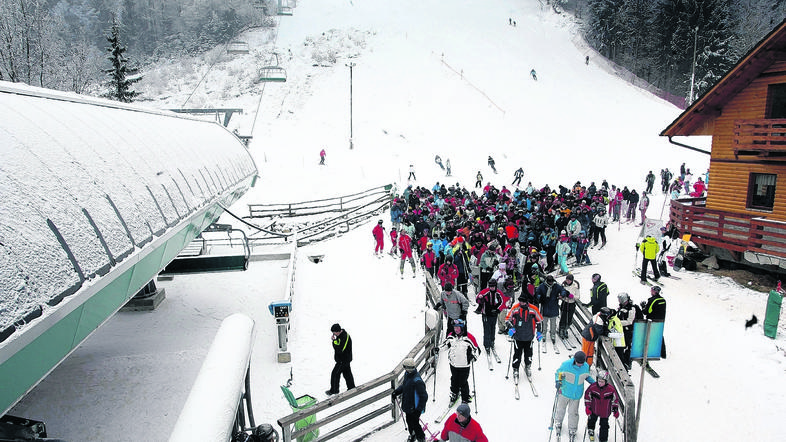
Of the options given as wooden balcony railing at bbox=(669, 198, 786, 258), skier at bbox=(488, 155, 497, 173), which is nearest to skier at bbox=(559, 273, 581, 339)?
wooden balcony railing at bbox=(669, 198, 786, 258)

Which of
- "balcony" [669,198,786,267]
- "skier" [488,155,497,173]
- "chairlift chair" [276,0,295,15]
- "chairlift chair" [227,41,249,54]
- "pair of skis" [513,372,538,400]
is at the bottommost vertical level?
"pair of skis" [513,372,538,400]

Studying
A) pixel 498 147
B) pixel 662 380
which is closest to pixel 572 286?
pixel 662 380

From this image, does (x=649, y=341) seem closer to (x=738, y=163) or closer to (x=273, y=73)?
(x=738, y=163)

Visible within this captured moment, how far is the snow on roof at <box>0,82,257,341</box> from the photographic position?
333 centimetres

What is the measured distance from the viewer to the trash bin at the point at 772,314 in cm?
973

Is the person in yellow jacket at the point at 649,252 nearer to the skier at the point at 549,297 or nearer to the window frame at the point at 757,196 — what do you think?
the window frame at the point at 757,196

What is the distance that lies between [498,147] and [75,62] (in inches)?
1240

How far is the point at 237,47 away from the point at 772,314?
64373 mm

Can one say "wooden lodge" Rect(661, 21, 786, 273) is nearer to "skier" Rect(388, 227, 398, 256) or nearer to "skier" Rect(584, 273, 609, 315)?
"skier" Rect(584, 273, 609, 315)

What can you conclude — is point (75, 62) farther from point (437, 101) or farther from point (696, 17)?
point (696, 17)

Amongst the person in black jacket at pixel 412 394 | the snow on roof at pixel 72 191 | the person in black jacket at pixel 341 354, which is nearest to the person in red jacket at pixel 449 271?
the person in black jacket at pixel 341 354

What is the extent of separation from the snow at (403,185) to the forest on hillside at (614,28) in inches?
212

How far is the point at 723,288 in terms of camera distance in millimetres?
13086

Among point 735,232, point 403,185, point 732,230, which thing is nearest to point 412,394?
point 732,230
